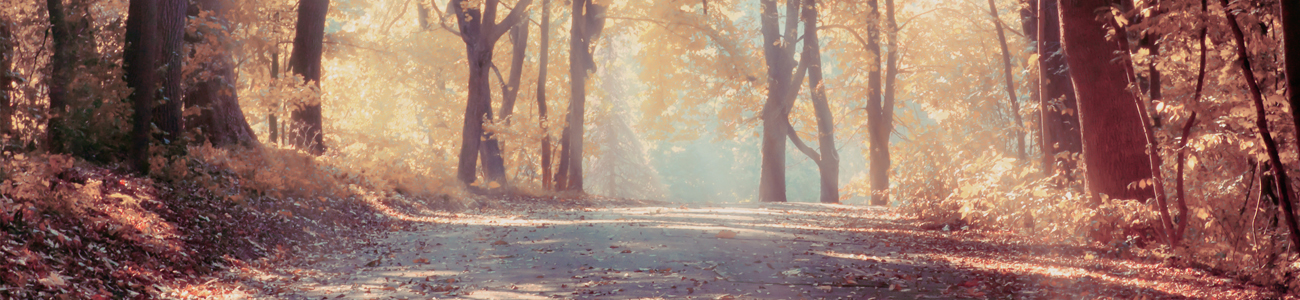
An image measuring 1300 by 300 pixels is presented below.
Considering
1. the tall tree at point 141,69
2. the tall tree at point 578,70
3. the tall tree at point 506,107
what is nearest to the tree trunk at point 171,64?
the tall tree at point 141,69

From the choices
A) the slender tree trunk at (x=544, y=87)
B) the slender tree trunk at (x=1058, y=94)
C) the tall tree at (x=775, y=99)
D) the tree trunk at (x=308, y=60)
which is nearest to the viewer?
the slender tree trunk at (x=1058, y=94)

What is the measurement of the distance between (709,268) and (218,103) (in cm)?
868

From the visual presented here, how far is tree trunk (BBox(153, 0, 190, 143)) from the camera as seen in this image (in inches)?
363

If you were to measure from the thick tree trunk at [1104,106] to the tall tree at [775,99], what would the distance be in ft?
53.1

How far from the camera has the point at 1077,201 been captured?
7.83 m

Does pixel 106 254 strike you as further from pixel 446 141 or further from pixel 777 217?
pixel 446 141

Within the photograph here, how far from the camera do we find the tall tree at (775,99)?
24.2 metres

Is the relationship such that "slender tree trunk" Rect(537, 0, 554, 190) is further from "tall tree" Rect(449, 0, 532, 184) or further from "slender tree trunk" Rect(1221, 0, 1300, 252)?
"slender tree trunk" Rect(1221, 0, 1300, 252)

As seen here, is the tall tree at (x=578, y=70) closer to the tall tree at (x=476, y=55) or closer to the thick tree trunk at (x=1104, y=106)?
the tall tree at (x=476, y=55)

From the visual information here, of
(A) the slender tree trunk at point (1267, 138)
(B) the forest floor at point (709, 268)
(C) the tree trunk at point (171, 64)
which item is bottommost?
(B) the forest floor at point (709, 268)

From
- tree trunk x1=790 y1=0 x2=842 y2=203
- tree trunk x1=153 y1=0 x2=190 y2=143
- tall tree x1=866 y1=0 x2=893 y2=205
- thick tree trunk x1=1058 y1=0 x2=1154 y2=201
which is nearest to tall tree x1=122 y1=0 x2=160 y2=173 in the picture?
tree trunk x1=153 y1=0 x2=190 y2=143

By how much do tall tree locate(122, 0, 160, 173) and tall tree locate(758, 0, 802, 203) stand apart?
17754 millimetres

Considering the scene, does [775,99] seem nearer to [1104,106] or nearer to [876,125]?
[876,125]

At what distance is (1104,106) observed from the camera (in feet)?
25.6
